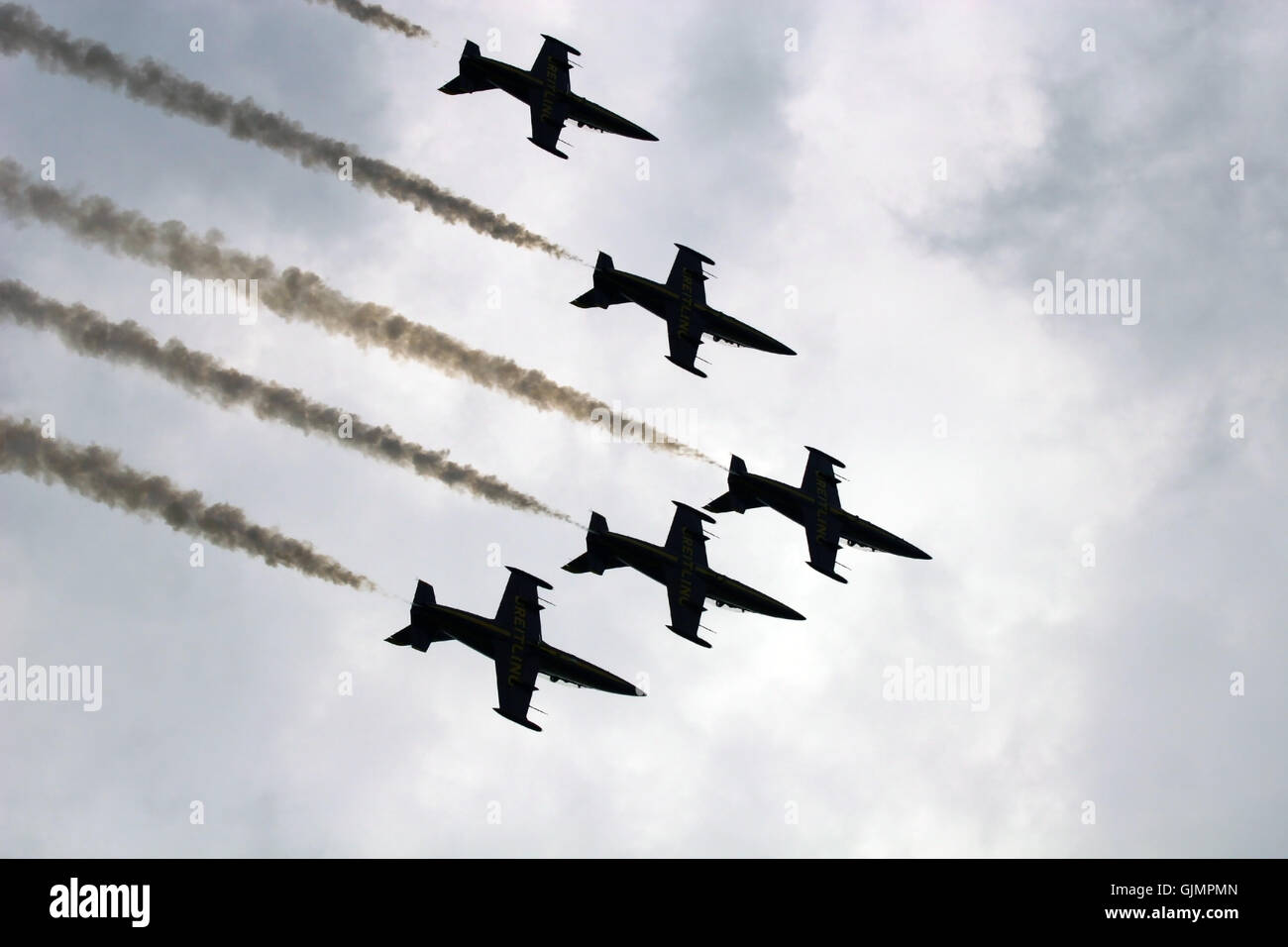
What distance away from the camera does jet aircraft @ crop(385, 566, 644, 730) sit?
273ft

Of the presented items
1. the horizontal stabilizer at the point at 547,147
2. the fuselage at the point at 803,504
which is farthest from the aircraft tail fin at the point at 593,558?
the horizontal stabilizer at the point at 547,147

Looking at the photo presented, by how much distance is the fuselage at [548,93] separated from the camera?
9206cm

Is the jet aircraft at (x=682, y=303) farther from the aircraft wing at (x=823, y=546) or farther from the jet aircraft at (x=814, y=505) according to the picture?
the aircraft wing at (x=823, y=546)

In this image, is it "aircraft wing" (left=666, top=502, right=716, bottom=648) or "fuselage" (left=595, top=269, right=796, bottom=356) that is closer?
"aircraft wing" (left=666, top=502, right=716, bottom=648)

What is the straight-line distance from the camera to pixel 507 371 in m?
91.9

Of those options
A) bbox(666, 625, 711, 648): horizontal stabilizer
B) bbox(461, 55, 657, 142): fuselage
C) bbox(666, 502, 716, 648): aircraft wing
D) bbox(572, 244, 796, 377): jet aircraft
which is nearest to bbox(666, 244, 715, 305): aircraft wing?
bbox(572, 244, 796, 377): jet aircraft

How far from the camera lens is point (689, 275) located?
95.2m

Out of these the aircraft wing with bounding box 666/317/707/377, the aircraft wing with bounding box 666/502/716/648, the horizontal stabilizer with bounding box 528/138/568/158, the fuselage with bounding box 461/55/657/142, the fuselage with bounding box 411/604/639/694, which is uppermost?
the fuselage with bounding box 461/55/657/142

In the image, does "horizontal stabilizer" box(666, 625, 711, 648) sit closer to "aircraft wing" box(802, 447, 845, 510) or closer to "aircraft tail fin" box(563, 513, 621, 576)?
"aircraft tail fin" box(563, 513, 621, 576)

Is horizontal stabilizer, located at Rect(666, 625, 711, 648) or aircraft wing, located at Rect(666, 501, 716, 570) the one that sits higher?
aircraft wing, located at Rect(666, 501, 716, 570)

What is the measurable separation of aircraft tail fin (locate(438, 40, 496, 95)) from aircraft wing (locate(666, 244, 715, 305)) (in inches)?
535

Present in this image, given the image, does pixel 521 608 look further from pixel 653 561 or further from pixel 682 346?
pixel 682 346
